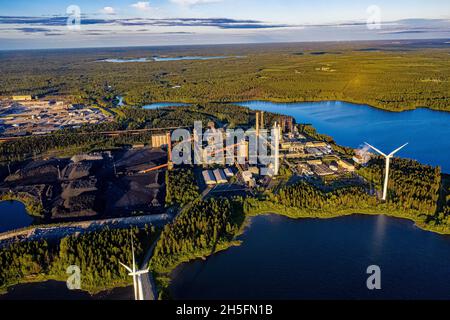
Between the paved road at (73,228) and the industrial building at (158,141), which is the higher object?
the industrial building at (158,141)

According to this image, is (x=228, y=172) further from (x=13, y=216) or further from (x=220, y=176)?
(x=13, y=216)

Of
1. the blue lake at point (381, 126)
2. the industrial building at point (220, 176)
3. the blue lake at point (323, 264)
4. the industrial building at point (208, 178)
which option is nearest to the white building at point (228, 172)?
the industrial building at point (220, 176)

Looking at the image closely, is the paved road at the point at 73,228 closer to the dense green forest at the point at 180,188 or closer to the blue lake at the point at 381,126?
the dense green forest at the point at 180,188

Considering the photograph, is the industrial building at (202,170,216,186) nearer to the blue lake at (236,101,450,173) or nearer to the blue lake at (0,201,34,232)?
the blue lake at (0,201,34,232)

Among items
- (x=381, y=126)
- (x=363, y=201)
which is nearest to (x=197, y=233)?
(x=363, y=201)

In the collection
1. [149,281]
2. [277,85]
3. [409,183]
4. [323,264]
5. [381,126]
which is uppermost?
[277,85]

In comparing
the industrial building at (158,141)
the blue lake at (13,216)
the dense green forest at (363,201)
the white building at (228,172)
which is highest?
the industrial building at (158,141)

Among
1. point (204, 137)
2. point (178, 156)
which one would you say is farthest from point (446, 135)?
point (178, 156)
